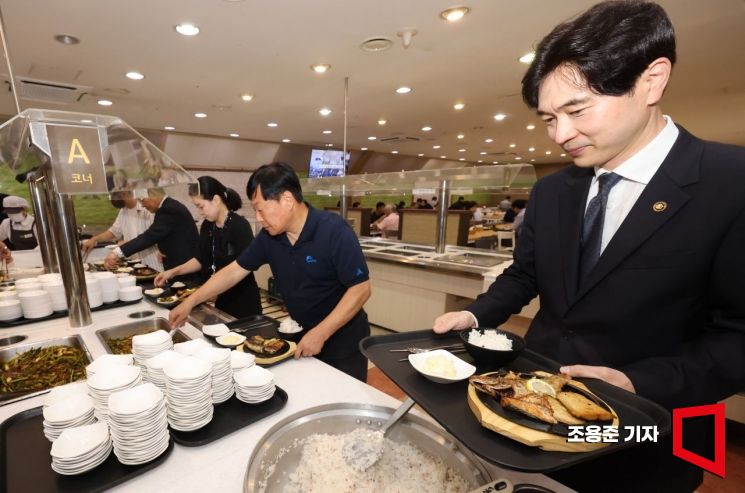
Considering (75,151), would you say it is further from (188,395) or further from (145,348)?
(188,395)

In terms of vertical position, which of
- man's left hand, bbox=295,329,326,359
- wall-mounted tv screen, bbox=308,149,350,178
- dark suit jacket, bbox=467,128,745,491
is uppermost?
wall-mounted tv screen, bbox=308,149,350,178

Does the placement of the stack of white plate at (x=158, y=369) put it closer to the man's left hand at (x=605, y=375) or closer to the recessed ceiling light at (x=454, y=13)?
the man's left hand at (x=605, y=375)

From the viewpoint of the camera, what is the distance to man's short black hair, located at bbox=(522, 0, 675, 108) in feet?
2.70

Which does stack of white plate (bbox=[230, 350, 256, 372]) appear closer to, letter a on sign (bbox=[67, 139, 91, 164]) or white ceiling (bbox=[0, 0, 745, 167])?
letter a on sign (bbox=[67, 139, 91, 164])

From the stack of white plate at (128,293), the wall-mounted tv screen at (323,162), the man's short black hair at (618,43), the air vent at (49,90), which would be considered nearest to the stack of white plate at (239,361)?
the man's short black hair at (618,43)

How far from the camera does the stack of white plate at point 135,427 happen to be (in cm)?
88

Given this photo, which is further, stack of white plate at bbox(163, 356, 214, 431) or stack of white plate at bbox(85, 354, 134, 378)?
stack of white plate at bbox(85, 354, 134, 378)

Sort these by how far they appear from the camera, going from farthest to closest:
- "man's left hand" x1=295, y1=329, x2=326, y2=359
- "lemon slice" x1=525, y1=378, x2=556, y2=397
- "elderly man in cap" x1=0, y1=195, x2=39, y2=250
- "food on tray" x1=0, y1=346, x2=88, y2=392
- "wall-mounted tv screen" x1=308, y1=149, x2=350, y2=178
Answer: "wall-mounted tv screen" x1=308, y1=149, x2=350, y2=178 → "elderly man in cap" x1=0, y1=195, x2=39, y2=250 → "man's left hand" x1=295, y1=329, x2=326, y2=359 → "food on tray" x1=0, y1=346, x2=88, y2=392 → "lemon slice" x1=525, y1=378, x2=556, y2=397

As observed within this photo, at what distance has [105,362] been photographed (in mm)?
1147

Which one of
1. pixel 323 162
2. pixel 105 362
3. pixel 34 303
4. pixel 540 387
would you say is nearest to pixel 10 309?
pixel 34 303

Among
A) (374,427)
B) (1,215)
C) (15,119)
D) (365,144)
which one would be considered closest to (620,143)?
(374,427)

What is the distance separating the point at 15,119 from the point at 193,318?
4.04 ft

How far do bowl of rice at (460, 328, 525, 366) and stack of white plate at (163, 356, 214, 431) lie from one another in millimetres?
810

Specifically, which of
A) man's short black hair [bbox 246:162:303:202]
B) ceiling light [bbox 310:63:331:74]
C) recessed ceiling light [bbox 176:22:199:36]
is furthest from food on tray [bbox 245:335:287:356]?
ceiling light [bbox 310:63:331:74]
